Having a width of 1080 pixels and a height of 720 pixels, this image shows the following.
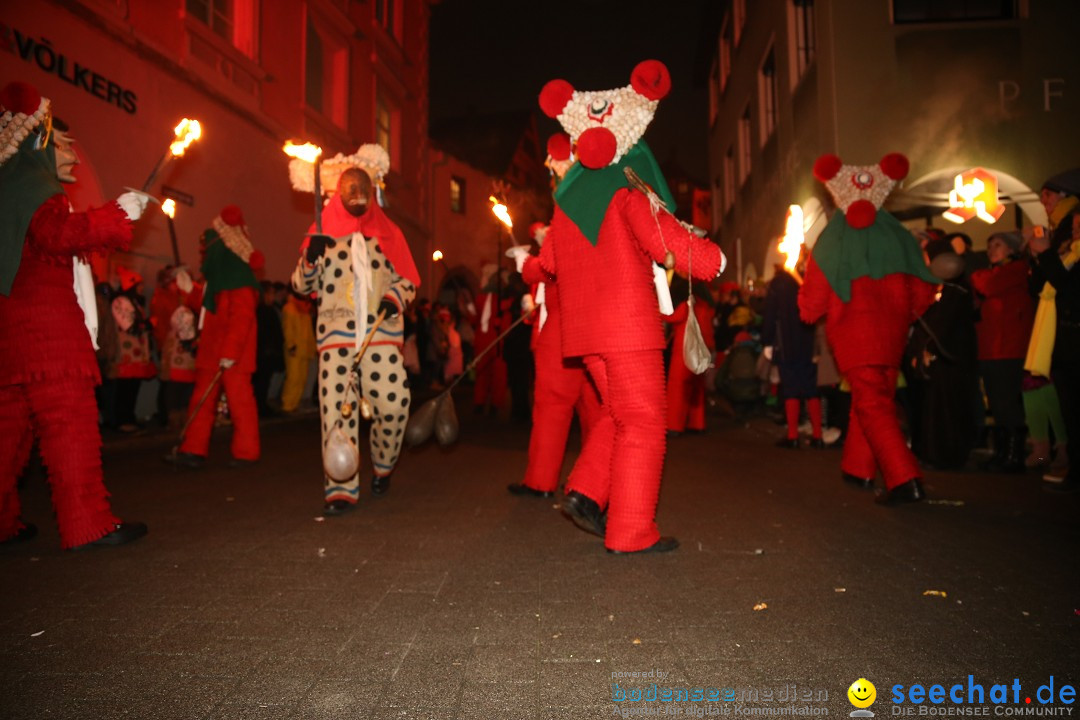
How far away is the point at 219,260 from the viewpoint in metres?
6.30

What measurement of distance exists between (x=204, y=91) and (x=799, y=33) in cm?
1107

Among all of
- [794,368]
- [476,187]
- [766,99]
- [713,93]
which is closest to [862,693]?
[794,368]

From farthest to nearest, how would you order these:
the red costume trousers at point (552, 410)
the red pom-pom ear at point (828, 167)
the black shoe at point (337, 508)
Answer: the red pom-pom ear at point (828, 167)
the red costume trousers at point (552, 410)
the black shoe at point (337, 508)

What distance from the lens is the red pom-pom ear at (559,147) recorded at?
158 inches

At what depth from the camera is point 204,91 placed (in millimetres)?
12078

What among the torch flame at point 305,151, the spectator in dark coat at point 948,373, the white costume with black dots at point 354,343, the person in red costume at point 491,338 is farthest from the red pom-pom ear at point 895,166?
the person in red costume at point 491,338

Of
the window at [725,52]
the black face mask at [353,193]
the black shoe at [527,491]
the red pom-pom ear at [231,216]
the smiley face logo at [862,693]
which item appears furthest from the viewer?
the window at [725,52]

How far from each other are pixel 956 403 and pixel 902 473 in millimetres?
2038

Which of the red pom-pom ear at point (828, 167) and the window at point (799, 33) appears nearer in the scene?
the red pom-pom ear at point (828, 167)

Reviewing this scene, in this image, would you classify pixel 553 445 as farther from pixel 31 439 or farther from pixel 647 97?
pixel 31 439

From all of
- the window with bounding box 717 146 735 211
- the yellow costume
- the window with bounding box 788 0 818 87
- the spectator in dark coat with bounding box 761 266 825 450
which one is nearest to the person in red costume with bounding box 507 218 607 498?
the spectator in dark coat with bounding box 761 266 825 450

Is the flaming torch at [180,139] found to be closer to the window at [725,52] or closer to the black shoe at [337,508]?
the black shoe at [337,508]

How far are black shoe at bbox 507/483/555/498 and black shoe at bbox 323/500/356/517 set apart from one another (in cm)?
111

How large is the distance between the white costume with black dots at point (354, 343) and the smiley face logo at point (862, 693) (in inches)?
123
